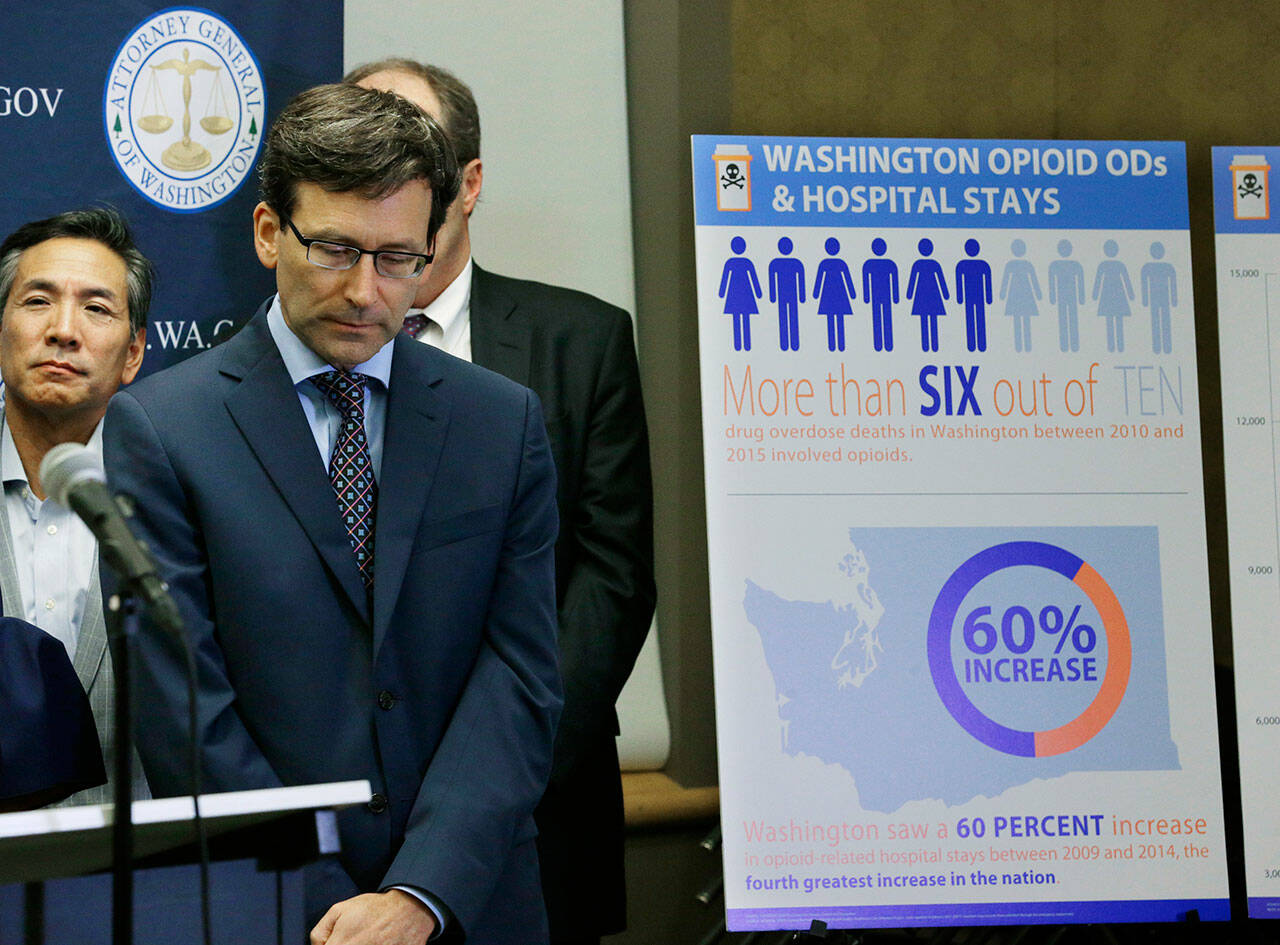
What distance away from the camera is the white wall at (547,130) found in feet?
11.7

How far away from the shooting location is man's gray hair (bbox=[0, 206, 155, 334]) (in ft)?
Result: 8.02

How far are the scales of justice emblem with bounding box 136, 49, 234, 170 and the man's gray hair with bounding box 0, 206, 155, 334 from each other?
36 centimetres

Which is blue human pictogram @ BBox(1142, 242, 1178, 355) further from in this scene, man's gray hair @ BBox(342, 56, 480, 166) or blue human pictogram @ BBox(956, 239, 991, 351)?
man's gray hair @ BBox(342, 56, 480, 166)

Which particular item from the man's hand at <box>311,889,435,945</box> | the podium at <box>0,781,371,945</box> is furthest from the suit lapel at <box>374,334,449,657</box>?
the podium at <box>0,781,371,945</box>

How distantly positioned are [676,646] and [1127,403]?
4.28 ft

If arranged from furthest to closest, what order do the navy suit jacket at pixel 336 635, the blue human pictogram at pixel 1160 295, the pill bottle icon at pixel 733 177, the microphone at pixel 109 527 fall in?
the blue human pictogram at pixel 1160 295 → the pill bottle icon at pixel 733 177 → the navy suit jacket at pixel 336 635 → the microphone at pixel 109 527

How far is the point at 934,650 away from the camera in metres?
2.98

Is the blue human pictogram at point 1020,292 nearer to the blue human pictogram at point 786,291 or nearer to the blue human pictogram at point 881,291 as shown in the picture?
the blue human pictogram at point 881,291

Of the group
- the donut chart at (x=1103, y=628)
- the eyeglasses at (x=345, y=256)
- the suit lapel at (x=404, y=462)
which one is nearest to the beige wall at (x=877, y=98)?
the donut chart at (x=1103, y=628)

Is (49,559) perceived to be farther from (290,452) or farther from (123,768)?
(123,768)

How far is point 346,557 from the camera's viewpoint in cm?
176

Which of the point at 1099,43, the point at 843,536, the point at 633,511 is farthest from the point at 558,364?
the point at 1099,43

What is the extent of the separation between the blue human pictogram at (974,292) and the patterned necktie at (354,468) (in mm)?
1649

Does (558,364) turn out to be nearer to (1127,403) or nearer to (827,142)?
(827,142)
